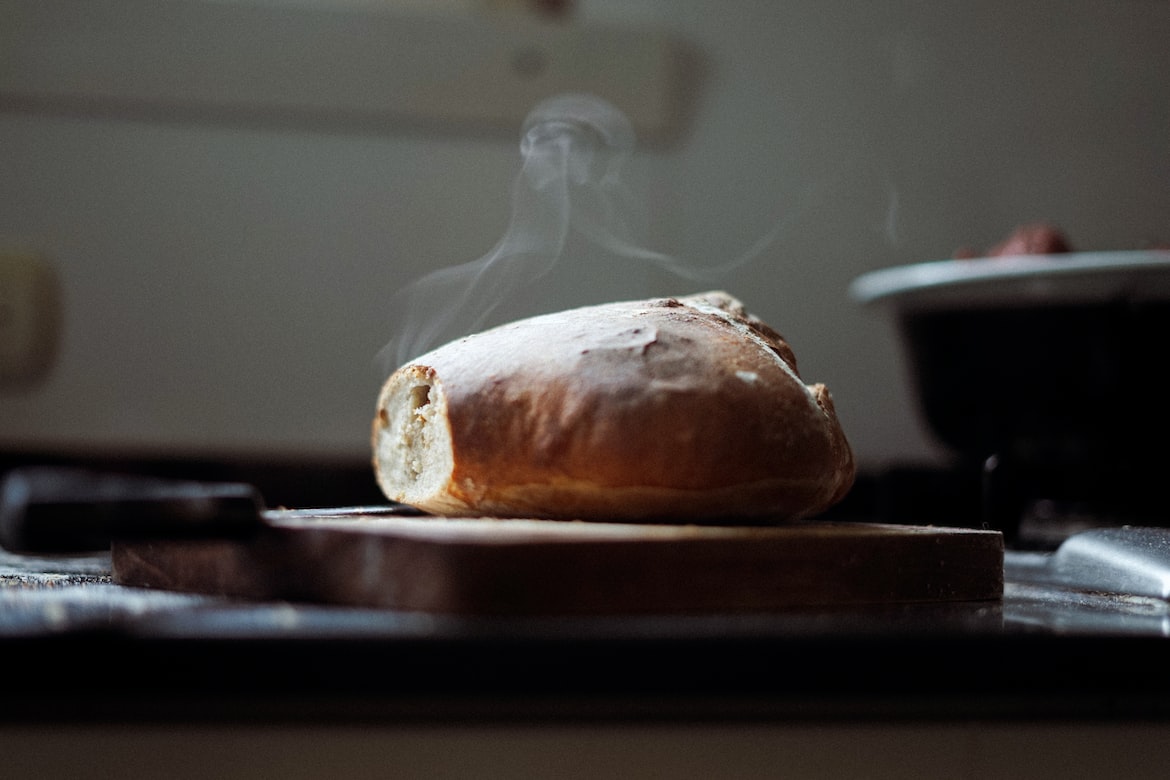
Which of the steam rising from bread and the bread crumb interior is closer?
the bread crumb interior

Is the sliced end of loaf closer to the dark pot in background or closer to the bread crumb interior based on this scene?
the bread crumb interior

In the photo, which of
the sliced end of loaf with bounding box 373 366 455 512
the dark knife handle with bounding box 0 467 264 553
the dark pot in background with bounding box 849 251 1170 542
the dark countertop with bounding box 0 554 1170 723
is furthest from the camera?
the dark pot in background with bounding box 849 251 1170 542

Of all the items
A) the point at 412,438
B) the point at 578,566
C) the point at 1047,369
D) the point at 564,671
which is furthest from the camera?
the point at 1047,369

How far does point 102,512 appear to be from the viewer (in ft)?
1.70

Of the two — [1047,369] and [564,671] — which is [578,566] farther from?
[1047,369]

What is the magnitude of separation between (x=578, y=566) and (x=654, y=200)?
3.76 feet

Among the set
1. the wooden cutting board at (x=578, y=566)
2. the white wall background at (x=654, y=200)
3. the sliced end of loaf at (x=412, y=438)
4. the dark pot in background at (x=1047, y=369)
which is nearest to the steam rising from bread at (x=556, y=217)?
the white wall background at (x=654, y=200)

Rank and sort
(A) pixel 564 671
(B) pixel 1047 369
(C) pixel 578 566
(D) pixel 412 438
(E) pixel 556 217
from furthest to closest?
Result: (E) pixel 556 217 → (B) pixel 1047 369 → (D) pixel 412 438 → (C) pixel 578 566 → (A) pixel 564 671

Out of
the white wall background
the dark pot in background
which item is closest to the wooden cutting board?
the dark pot in background

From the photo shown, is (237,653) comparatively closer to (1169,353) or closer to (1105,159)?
(1169,353)

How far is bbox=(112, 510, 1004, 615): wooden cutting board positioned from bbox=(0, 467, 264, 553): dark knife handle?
3 cm

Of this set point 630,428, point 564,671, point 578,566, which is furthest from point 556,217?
point 564,671

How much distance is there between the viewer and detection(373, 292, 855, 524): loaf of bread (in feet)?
2.00

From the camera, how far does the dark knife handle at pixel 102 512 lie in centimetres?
51
